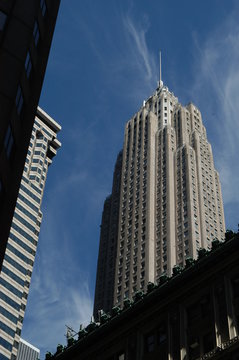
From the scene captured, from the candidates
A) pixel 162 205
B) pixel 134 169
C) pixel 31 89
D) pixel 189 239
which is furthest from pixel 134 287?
pixel 31 89

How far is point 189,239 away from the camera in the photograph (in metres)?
146

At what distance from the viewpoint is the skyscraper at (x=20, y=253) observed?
112756mm

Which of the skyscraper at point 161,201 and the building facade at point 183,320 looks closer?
the building facade at point 183,320

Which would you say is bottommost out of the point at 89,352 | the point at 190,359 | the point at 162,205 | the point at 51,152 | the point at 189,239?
the point at 190,359

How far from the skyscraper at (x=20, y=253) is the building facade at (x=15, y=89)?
80.1 meters

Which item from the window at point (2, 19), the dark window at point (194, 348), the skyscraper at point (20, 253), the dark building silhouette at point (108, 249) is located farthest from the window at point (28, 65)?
the dark building silhouette at point (108, 249)

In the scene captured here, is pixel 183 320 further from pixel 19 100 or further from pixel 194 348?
pixel 19 100

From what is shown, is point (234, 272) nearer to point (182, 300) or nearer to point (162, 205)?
point (182, 300)

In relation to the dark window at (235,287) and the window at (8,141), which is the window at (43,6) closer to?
the window at (8,141)

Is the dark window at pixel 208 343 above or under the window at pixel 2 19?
under

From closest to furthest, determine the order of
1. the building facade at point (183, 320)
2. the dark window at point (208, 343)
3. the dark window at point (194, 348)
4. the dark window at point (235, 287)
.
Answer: the dark window at point (208, 343), the building facade at point (183, 320), the dark window at point (194, 348), the dark window at point (235, 287)

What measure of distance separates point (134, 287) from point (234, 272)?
3618 inches

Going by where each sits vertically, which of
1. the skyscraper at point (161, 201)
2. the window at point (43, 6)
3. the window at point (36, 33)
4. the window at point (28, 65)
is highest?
the skyscraper at point (161, 201)

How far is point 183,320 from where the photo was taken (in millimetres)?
51906
